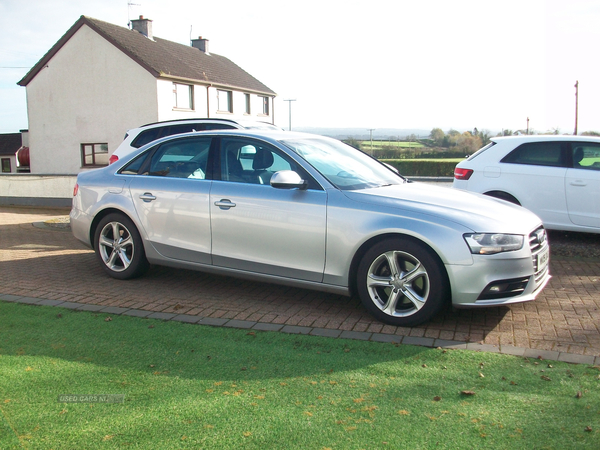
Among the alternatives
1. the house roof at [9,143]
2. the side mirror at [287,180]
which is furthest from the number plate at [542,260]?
the house roof at [9,143]

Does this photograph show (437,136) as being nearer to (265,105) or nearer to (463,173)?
(265,105)

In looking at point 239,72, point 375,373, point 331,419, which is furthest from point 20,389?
point 239,72

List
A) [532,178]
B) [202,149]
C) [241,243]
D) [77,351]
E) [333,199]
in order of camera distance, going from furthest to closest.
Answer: [532,178] < [202,149] < [241,243] < [333,199] < [77,351]

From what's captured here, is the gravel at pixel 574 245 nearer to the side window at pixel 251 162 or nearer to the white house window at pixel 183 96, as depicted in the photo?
the side window at pixel 251 162

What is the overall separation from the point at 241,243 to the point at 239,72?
40.8 meters

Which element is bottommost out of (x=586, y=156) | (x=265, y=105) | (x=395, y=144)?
(x=586, y=156)

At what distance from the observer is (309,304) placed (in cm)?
576

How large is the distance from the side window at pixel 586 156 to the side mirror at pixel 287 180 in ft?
17.0

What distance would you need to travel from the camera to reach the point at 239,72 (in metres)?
44.4

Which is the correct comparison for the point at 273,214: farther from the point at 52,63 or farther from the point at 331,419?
the point at 52,63

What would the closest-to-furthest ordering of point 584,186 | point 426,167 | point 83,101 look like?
point 584,186 → point 83,101 → point 426,167

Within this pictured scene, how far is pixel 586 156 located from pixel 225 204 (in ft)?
18.7

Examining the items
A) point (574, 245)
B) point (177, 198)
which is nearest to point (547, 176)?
point (574, 245)

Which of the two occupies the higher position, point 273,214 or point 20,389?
point 273,214
